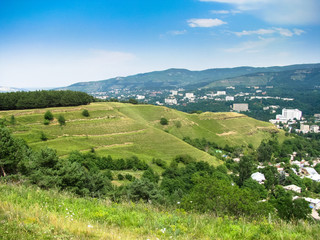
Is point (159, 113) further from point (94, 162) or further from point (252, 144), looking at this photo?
point (94, 162)

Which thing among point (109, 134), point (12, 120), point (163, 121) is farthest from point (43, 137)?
point (163, 121)

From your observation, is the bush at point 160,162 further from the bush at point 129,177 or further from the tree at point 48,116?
the tree at point 48,116

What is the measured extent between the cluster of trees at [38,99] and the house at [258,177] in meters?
59.9

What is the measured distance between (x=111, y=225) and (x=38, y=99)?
7025 centimetres

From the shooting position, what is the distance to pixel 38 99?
6569 centimetres

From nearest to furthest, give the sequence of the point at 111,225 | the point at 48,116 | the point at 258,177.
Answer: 1. the point at 111,225
2. the point at 258,177
3. the point at 48,116

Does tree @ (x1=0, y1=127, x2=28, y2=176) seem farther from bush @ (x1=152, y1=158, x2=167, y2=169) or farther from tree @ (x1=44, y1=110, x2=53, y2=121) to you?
tree @ (x1=44, y1=110, x2=53, y2=121)

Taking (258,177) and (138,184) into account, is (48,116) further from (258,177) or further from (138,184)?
(258,177)

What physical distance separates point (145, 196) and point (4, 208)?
19.2 metres

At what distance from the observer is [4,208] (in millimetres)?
5766

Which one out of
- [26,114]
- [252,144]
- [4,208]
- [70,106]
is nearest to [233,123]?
[252,144]

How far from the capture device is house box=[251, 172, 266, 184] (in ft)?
176

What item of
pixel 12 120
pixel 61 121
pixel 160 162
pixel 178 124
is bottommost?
pixel 160 162

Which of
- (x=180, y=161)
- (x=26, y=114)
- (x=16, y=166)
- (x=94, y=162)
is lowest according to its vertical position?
(x=180, y=161)
